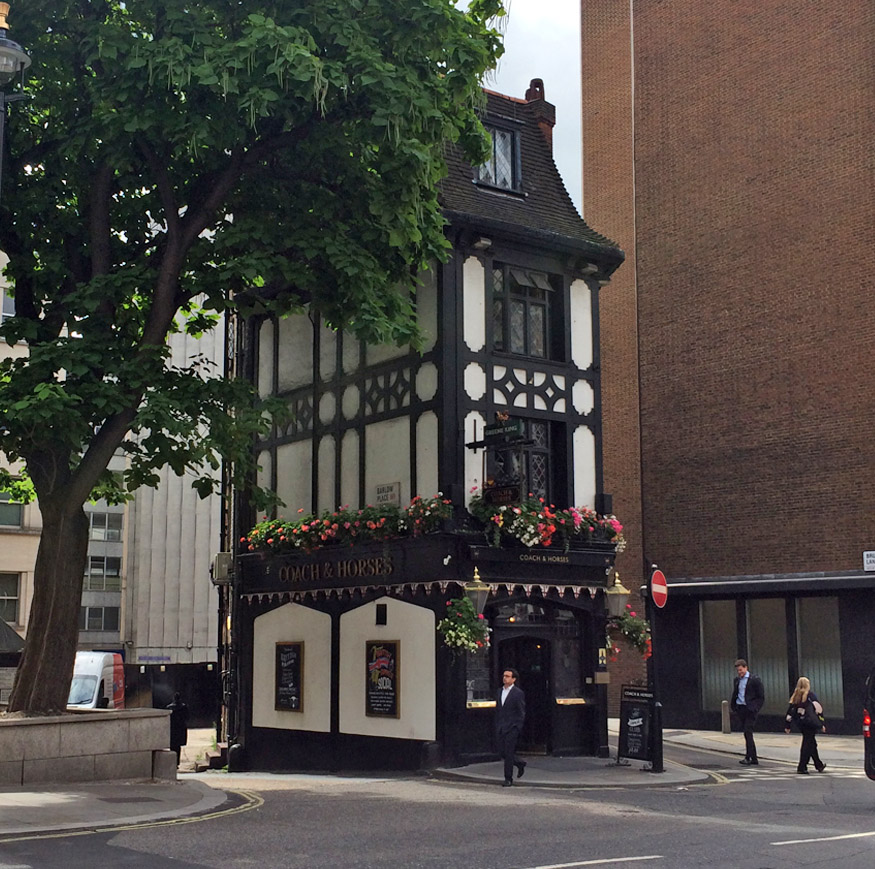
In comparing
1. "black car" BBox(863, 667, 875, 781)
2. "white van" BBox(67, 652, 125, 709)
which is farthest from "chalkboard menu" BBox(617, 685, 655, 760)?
"white van" BBox(67, 652, 125, 709)

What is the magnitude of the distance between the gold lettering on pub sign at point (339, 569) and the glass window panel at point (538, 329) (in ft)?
15.5

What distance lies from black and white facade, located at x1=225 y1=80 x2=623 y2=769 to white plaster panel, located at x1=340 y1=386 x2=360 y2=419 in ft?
0.21

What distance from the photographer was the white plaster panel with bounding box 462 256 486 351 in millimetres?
21250

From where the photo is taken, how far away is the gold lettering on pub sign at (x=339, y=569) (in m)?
21.4

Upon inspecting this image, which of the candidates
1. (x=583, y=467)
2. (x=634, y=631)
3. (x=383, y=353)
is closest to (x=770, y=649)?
(x=634, y=631)

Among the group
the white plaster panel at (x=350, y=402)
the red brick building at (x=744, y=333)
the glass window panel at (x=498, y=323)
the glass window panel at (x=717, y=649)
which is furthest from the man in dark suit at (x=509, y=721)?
the glass window panel at (x=717, y=649)

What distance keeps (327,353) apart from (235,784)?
926 cm

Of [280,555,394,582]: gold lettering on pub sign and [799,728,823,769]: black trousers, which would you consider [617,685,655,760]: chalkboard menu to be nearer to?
[799,728,823,769]: black trousers

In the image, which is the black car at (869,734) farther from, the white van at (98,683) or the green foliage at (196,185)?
the white van at (98,683)

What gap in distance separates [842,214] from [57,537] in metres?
20.7

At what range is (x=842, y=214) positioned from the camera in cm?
2934

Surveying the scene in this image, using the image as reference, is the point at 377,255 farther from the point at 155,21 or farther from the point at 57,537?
the point at 57,537

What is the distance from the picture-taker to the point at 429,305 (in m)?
21.3

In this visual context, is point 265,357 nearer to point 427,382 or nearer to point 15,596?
point 427,382
